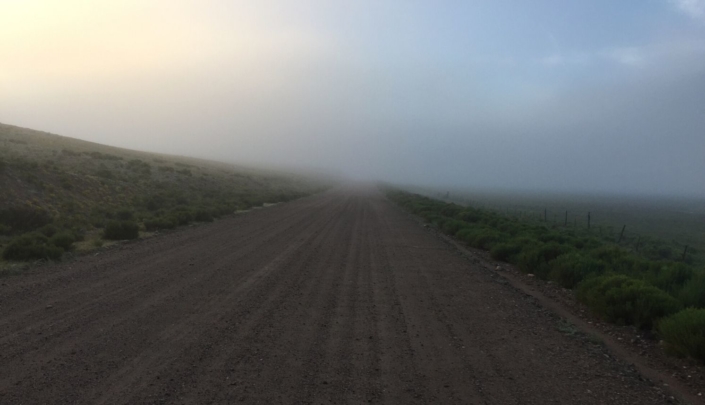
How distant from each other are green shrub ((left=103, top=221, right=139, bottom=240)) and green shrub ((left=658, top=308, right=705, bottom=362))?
1760 centimetres

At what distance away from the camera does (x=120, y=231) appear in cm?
1814

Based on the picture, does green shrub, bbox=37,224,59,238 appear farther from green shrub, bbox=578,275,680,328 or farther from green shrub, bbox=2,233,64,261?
green shrub, bbox=578,275,680,328

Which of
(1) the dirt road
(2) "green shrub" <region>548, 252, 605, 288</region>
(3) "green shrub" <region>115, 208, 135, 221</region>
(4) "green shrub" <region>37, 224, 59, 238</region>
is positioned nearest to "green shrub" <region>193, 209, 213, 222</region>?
(3) "green shrub" <region>115, 208, 135, 221</region>

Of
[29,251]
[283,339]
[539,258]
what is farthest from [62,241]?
[539,258]

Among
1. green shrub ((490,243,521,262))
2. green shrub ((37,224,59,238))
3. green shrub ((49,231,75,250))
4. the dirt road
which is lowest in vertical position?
green shrub ((37,224,59,238))

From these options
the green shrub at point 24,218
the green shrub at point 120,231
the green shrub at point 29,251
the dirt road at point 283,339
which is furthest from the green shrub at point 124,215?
the dirt road at point 283,339

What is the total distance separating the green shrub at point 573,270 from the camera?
39.6ft

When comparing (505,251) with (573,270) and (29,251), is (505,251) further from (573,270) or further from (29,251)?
(29,251)

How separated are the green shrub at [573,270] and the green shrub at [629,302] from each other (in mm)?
1796

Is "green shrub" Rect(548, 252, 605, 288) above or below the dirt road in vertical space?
above

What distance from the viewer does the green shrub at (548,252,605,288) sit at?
12.1 meters

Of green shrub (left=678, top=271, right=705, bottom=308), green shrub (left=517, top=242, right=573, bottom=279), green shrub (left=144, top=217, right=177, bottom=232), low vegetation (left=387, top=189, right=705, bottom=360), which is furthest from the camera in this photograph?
green shrub (left=144, top=217, right=177, bottom=232)

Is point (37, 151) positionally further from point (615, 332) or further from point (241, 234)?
point (615, 332)

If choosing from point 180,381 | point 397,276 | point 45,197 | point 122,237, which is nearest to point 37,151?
point 45,197
